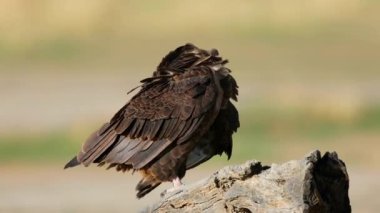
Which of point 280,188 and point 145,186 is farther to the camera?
point 145,186

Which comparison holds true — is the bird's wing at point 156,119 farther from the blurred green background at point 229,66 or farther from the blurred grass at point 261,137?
the blurred grass at point 261,137

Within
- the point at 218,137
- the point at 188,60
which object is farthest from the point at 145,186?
the point at 188,60

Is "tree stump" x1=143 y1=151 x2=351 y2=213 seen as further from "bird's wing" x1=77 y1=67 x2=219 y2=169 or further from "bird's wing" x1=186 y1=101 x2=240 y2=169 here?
"bird's wing" x1=186 y1=101 x2=240 y2=169

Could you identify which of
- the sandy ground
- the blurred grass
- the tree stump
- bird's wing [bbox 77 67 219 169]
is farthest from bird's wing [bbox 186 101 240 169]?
the blurred grass

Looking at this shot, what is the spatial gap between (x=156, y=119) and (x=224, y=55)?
→ 13093 millimetres

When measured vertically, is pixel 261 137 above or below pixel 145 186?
above

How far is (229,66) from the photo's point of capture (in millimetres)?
23938

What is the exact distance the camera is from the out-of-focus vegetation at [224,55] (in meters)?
20.9

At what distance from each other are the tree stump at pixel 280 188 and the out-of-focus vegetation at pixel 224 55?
9.76 metres

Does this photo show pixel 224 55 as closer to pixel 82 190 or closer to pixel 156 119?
pixel 82 190

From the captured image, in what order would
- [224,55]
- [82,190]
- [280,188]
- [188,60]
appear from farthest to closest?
[224,55] < [82,190] < [188,60] < [280,188]

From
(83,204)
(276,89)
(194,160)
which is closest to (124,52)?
(276,89)

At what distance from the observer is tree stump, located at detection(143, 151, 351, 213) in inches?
Result: 366

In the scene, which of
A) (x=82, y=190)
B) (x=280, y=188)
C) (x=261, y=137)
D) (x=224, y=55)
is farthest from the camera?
(x=224, y=55)
